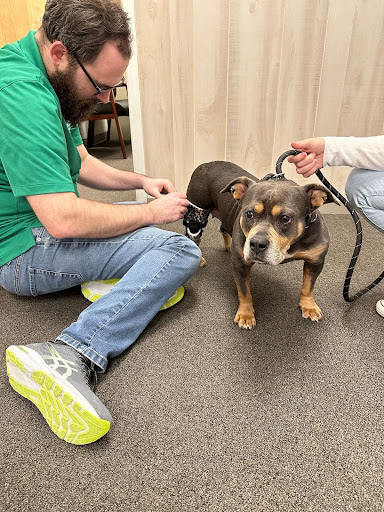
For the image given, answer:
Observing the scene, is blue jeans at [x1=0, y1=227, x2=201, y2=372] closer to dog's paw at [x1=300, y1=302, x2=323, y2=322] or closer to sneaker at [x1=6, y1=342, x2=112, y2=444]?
sneaker at [x1=6, y1=342, x2=112, y2=444]

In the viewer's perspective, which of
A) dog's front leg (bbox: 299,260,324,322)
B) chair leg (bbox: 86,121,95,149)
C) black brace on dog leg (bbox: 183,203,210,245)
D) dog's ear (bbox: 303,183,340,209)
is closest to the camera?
dog's ear (bbox: 303,183,340,209)

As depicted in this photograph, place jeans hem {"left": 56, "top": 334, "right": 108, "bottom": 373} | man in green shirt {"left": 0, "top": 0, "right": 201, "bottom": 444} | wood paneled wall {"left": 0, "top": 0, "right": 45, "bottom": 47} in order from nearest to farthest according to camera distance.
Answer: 1. man in green shirt {"left": 0, "top": 0, "right": 201, "bottom": 444}
2. jeans hem {"left": 56, "top": 334, "right": 108, "bottom": 373}
3. wood paneled wall {"left": 0, "top": 0, "right": 45, "bottom": 47}

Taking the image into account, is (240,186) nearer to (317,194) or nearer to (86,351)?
(317,194)

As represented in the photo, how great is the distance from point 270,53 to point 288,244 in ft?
5.75

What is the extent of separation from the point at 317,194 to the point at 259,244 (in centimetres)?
33

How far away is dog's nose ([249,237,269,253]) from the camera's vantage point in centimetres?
127

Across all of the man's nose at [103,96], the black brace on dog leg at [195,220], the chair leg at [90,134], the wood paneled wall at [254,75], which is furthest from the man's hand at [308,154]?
the chair leg at [90,134]

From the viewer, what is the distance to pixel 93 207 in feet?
4.41

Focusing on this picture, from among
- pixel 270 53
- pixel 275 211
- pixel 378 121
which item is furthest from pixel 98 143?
pixel 275 211

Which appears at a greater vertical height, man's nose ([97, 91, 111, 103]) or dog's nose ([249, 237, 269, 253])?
man's nose ([97, 91, 111, 103])

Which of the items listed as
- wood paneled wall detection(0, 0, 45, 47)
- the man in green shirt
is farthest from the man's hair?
wood paneled wall detection(0, 0, 45, 47)

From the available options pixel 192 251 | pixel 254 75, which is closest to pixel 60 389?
pixel 192 251

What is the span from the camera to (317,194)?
1396 millimetres

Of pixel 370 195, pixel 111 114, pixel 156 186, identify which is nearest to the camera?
pixel 370 195
